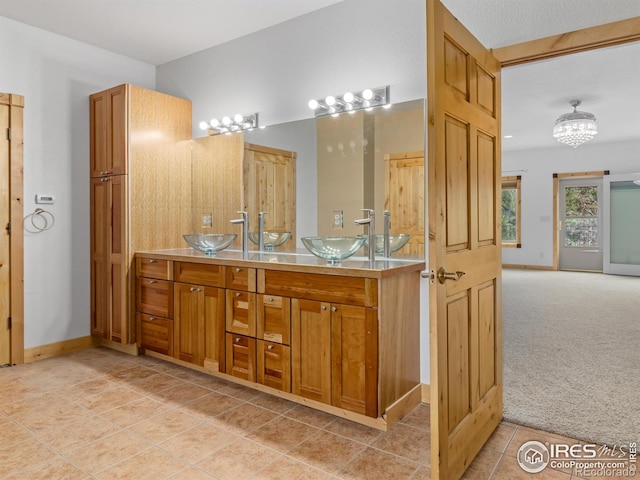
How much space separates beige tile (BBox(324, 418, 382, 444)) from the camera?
221 cm

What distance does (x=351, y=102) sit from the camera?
115 inches

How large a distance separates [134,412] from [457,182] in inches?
85.6

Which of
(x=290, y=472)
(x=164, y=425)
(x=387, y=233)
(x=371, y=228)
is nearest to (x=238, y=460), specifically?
(x=290, y=472)

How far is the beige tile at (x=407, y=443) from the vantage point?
2.04m

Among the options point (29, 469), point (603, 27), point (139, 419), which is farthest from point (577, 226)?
point (29, 469)

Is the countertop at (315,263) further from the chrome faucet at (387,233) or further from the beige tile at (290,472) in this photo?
the beige tile at (290,472)

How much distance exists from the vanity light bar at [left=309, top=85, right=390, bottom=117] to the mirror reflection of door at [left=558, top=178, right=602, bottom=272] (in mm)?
7632

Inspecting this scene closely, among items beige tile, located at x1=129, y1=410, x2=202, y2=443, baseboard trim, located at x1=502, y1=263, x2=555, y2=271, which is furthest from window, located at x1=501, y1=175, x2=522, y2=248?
beige tile, located at x1=129, y1=410, x2=202, y2=443

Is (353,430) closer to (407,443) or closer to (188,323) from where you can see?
(407,443)

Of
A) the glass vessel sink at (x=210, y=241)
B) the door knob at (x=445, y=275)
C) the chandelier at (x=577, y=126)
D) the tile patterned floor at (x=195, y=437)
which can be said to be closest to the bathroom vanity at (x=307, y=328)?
the tile patterned floor at (x=195, y=437)

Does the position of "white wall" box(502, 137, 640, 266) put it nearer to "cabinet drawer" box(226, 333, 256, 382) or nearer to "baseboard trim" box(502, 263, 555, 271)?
"baseboard trim" box(502, 263, 555, 271)

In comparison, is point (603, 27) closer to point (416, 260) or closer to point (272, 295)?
point (416, 260)

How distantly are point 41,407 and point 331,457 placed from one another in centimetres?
178

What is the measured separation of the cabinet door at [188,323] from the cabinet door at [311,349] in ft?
2.77
